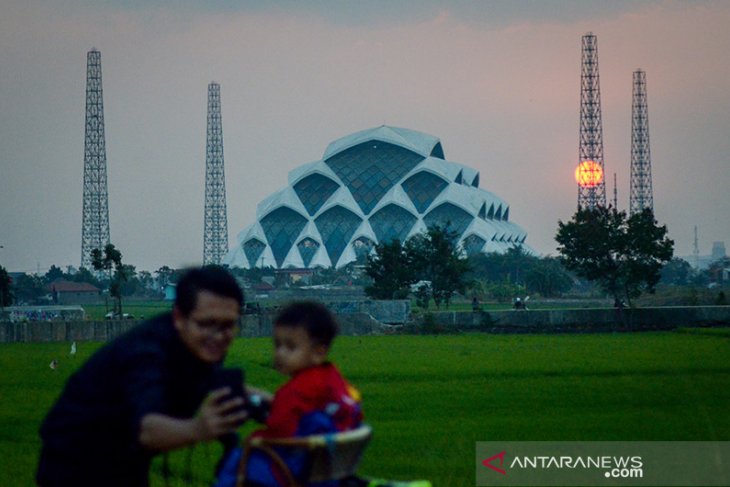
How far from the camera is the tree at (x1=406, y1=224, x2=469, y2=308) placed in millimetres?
46031

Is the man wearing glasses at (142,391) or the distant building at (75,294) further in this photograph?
the distant building at (75,294)

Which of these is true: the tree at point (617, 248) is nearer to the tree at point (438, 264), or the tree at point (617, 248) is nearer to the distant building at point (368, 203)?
the tree at point (438, 264)

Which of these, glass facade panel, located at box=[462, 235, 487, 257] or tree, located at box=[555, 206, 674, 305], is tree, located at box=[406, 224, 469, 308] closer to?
tree, located at box=[555, 206, 674, 305]

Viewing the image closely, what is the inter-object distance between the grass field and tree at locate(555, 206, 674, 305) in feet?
42.0

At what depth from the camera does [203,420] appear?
10.6 feet

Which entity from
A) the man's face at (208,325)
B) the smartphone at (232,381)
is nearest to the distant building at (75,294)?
the man's face at (208,325)

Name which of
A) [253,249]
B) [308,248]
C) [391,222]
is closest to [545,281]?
[391,222]

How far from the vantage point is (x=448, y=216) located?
100812 millimetres

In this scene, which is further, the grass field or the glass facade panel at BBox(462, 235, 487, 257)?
the glass facade panel at BBox(462, 235, 487, 257)

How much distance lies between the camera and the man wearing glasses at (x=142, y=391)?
10.9 ft

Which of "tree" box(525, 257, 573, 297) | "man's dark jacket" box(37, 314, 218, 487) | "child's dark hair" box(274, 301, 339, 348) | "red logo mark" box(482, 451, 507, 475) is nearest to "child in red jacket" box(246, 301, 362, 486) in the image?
"child's dark hair" box(274, 301, 339, 348)

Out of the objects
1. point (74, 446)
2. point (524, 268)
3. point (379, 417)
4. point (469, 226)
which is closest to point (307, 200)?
point (469, 226)

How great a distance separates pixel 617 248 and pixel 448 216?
60711 millimetres

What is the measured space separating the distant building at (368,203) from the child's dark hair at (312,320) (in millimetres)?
95105
